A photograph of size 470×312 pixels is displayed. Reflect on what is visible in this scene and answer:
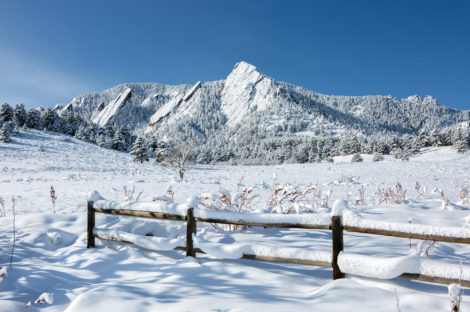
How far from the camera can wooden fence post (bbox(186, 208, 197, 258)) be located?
419cm

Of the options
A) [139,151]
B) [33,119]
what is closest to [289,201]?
[139,151]

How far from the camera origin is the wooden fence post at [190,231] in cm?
419

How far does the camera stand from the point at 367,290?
9.63 feet

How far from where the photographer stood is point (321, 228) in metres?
3.56

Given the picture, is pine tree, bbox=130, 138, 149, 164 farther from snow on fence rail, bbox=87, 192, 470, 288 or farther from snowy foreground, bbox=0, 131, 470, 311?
snow on fence rail, bbox=87, 192, 470, 288

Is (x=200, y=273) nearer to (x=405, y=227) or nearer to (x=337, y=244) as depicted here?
(x=337, y=244)

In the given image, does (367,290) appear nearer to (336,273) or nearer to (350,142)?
(336,273)

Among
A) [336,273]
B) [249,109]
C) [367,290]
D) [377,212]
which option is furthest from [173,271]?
[249,109]

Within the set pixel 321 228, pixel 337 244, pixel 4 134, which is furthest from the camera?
pixel 4 134

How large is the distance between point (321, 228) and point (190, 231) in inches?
77.8

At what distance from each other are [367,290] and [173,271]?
2.56 m

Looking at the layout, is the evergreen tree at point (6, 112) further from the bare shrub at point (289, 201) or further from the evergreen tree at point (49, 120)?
the bare shrub at point (289, 201)

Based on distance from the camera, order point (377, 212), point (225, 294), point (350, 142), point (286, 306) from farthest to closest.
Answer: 1. point (350, 142)
2. point (377, 212)
3. point (225, 294)
4. point (286, 306)

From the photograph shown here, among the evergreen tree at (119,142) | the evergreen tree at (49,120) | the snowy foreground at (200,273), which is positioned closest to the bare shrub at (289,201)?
the snowy foreground at (200,273)
